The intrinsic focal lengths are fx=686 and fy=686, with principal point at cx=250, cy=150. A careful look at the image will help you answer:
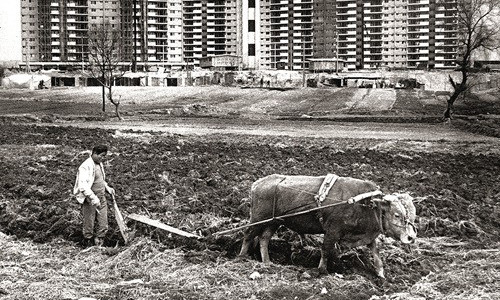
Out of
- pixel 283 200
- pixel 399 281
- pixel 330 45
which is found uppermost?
pixel 330 45

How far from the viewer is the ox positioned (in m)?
9.11

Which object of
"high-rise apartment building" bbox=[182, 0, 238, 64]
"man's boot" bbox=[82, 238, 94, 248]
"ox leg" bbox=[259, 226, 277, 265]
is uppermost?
"high-rise apartment building" bbox=[182, 0, 238, 64]

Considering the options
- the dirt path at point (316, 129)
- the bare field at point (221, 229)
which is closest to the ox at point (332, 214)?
the bare field at point (221, 229)

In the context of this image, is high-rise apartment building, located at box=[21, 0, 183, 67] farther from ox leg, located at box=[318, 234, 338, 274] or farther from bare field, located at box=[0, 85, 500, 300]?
ox leg, located at box=[318, 234, 338, 274]

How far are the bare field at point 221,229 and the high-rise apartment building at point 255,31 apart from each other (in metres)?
104

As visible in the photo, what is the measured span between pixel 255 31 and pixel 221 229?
126 metres

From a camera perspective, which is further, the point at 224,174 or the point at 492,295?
the point at 224,174

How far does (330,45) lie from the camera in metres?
131

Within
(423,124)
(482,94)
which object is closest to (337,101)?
(482,94)

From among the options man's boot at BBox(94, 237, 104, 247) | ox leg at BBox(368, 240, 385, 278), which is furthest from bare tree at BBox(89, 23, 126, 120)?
ox leg at BBox(368, 240, 385, 278)

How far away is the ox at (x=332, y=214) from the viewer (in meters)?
9.11

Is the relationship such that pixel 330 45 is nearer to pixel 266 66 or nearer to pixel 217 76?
pixel 266 66

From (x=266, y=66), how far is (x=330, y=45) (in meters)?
13.4

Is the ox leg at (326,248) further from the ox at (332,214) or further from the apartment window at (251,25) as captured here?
the apartment window at (251,25)
